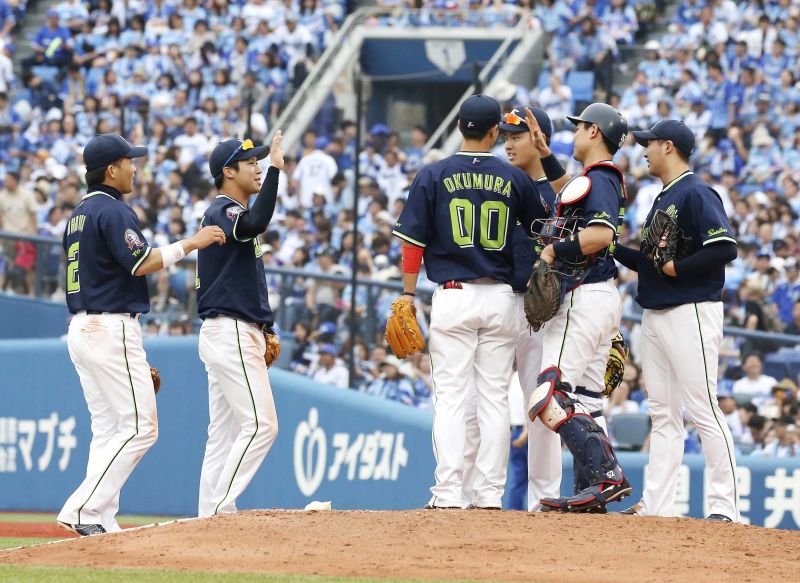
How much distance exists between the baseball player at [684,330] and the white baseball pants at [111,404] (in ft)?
8.85

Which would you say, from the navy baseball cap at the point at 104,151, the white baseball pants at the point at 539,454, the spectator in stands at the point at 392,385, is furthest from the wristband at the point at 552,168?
the spectator in stands at the point at 392,385

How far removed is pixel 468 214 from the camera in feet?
25.4

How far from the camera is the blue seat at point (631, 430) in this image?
11.9 meters

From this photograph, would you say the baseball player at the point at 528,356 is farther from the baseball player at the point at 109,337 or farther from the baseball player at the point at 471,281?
the baseball player at the point at 109,337

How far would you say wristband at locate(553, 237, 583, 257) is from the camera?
7.38m

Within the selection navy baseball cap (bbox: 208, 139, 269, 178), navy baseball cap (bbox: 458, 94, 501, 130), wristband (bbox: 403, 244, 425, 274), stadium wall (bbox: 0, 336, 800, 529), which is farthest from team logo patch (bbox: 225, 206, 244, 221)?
stadium wall (bbox: 0, 336, 800, 529)

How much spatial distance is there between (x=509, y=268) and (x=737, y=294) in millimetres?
6205

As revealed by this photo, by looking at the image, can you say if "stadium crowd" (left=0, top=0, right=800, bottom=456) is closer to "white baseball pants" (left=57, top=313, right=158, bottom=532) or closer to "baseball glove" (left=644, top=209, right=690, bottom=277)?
"baseball glove" (left=644, top=209, right=690, bottom=277)

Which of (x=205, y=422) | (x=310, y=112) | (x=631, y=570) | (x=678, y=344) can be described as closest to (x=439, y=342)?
(x=678, y=344)

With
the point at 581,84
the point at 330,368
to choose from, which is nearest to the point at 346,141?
the point at 581,84

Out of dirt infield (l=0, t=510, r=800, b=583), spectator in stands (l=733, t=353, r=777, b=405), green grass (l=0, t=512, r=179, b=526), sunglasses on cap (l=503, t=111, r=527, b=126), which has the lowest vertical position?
green grass (l=0, t=512, r=179, b=526)

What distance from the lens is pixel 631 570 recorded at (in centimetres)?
638

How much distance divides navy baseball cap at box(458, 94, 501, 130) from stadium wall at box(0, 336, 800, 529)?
4312 millimetres

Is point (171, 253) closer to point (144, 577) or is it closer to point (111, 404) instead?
point (111, 404)
